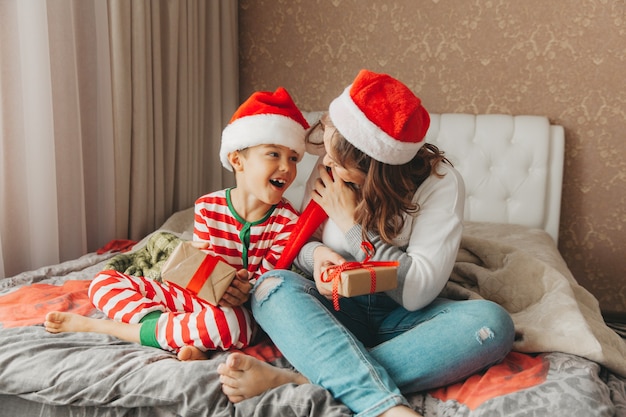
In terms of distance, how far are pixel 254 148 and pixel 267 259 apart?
0.95ft

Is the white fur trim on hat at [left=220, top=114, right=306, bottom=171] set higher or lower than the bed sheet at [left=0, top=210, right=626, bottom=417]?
higher

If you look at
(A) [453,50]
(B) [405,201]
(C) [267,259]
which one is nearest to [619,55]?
(A) [453,50]

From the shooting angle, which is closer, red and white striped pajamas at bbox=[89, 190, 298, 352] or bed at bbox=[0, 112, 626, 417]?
bed at bbox=[0, 112, 626, 417]

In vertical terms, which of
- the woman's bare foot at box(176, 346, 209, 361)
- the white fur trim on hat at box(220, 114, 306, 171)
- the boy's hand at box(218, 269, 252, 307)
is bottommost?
the woman's bare foot at box(176, 346, 209, 361)

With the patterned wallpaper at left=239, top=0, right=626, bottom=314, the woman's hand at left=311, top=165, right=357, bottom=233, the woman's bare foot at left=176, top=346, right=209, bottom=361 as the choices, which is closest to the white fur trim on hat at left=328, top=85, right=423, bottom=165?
the woman's hand at left=311, top=165, right=357, bottom=233

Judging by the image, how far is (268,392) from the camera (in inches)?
46.0

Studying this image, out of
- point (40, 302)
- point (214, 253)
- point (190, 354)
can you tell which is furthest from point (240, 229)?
point (40, 302)

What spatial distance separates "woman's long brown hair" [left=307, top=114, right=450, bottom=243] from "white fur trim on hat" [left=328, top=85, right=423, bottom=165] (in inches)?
1.4

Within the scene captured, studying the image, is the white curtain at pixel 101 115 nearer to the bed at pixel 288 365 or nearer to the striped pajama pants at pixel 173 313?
the bed at pixel 288 365

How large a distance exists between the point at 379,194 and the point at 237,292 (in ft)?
1.30

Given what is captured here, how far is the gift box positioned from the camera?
49.9 inches

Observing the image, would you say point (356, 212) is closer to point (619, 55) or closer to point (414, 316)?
point (414, 316)

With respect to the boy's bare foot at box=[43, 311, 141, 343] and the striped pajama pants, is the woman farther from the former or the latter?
the boy's bare foot at box=[43, 311, 141, 343]

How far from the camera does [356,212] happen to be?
1406mm
